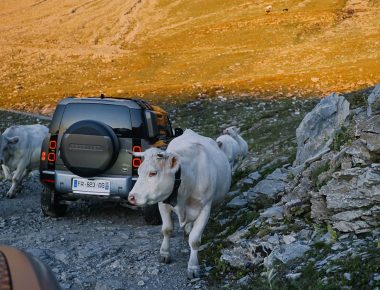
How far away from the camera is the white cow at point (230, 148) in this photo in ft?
44.6

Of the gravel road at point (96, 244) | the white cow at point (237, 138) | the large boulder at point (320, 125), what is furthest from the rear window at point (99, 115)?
the white cow at point (237, 138)

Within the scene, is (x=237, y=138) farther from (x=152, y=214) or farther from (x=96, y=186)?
(x=96, y=186)

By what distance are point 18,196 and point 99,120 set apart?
164 inches

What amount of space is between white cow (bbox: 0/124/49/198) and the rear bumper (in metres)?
3.27

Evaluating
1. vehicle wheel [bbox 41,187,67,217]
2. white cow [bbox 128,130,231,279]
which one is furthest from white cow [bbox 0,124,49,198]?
white cow [bbox 128,130,231,279]

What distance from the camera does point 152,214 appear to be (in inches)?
453

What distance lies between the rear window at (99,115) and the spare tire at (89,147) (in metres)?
0.60

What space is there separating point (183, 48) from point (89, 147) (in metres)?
37.3

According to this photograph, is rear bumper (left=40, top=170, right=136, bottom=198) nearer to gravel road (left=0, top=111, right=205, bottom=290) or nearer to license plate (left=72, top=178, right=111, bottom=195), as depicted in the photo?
license plate (left=72, top=178, right=111, bottom=195)

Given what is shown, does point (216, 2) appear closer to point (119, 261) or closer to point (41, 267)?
point (119, 261)

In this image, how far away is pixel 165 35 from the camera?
174 feet

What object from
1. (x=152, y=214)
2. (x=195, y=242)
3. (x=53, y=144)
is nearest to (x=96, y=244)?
(x=152, y=214)

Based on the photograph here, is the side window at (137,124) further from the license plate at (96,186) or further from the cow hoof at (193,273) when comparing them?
the cow hoof at (193,273)

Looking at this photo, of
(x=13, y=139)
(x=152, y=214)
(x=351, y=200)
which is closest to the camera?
(x=351, y=200)
